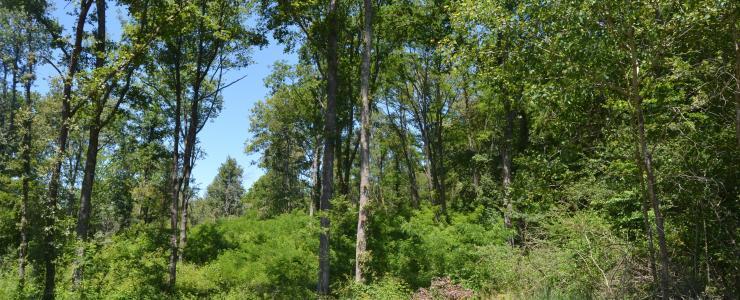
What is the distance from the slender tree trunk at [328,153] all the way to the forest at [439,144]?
2.4 inches

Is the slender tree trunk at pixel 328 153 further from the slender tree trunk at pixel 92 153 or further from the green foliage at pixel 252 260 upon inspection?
the slender tree trunk at pixel 92 153

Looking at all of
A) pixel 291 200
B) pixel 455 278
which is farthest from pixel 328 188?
pixel 291 200

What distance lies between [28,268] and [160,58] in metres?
9.30

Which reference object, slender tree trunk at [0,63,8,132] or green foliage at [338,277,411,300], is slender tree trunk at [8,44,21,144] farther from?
green foliage at [338,277,411,300]

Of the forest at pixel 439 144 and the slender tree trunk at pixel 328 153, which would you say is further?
the slender tree trunk at pixel 328 153

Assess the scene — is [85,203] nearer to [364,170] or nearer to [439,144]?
[364,170]

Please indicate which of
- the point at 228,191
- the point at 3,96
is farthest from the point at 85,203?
the point at 228,191

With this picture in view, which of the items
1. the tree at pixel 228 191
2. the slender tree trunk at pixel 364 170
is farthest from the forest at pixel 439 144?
the tree at pixel 228 191

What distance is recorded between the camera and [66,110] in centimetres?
1084

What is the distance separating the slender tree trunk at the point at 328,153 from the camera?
12633 millimetres

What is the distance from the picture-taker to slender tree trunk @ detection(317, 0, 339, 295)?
12633 millimetres

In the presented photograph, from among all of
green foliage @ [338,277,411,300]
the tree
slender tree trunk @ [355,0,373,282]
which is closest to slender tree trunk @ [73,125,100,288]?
green foliage @ [338,277,411,300]

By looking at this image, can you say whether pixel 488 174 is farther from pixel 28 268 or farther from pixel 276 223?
pixel 28 268

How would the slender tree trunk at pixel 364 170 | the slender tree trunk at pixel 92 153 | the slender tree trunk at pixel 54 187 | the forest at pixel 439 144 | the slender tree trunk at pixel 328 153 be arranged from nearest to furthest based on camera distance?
the forest at pixel 439 144 < the slender tree trunk at pixel 54 187 < the slender tree trunk at pixel 364 170 < the slender tree trunk at pixel 92 153 < the slender tree trunk at pixel 328 153
